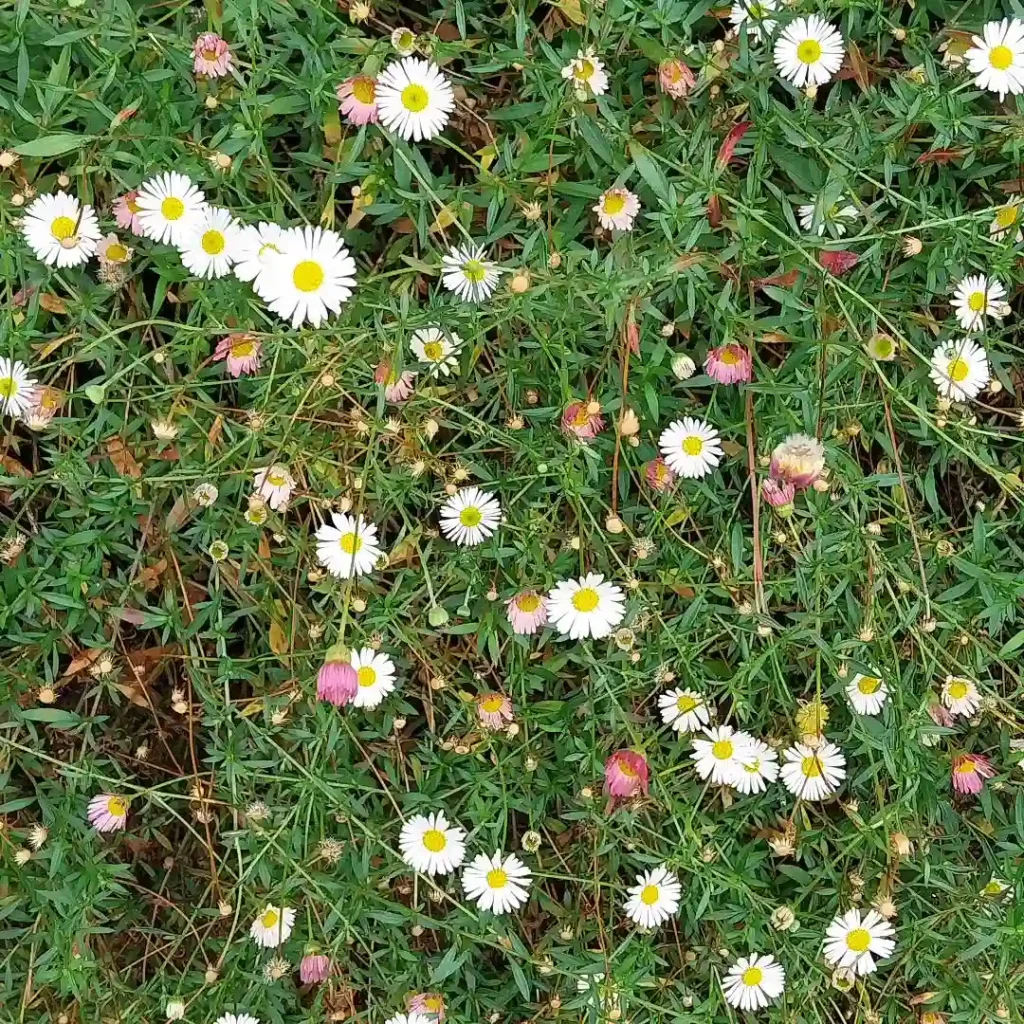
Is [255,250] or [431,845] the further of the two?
[431,845]

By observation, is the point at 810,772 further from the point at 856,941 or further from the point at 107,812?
the point at 107,812

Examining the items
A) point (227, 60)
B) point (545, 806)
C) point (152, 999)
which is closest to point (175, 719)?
point (152, 999)

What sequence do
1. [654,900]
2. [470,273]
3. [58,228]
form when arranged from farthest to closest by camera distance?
[654,900] < [58,228] < [470,273]

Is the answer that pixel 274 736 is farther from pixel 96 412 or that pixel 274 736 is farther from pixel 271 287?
pixel 271 287

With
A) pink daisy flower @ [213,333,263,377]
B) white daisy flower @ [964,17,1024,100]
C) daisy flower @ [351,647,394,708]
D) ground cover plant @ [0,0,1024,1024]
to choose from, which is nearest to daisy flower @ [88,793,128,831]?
ground cover plant @ [0,0,1024,1024]

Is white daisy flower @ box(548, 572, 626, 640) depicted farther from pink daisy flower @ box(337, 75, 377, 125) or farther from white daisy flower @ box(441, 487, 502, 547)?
pink daisy flower @ box(337, 75, 377, 125)

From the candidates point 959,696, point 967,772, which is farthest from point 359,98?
point 967,772
